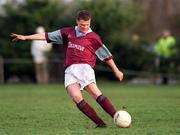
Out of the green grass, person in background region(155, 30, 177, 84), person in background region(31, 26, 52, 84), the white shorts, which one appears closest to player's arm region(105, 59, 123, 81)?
the white shorts

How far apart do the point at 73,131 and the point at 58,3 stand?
2230cm

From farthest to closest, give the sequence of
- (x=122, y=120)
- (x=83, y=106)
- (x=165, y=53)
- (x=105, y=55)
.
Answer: (x=165, y=53) → (x=105, y=55) → (x=83, y=106) → (x=122, y=120)

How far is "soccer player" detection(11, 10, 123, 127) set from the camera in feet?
37.2

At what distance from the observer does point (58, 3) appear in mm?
32688

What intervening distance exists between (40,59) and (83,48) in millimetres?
18080

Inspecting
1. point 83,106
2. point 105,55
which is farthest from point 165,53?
point 83,106

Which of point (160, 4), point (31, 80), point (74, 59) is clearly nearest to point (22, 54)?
point (31, 80)

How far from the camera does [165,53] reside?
2945 cm

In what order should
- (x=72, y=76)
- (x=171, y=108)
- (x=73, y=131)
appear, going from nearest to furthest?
1. (x=73, y=131)
2. (x=72, y=76)
3. (x=171, y=108)

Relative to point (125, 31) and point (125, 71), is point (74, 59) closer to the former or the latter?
point (125, 71)

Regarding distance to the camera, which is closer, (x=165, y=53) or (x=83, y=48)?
(x=83, y=48)

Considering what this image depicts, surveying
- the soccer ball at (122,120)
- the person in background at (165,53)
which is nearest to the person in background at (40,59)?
the person in background at (165,53)

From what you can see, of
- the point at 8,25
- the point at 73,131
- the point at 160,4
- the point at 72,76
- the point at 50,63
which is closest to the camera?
the point at 73,131

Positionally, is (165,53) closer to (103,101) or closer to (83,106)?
(103,101)
